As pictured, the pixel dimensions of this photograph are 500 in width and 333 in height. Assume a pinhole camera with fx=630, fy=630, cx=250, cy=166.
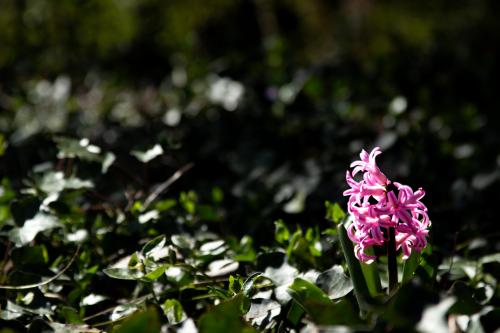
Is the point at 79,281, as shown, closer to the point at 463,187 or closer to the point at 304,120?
the point at 463,187

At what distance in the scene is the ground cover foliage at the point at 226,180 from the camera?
53.4 inches

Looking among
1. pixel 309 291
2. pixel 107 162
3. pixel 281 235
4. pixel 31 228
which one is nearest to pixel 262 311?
pixel 309 291

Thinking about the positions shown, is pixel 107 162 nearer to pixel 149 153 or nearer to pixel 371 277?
pixel 149 153

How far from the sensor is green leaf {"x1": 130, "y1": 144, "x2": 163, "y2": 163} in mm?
1834

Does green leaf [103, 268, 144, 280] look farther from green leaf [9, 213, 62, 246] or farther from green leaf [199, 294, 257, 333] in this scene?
green leaf [199, 294, 257, 333]

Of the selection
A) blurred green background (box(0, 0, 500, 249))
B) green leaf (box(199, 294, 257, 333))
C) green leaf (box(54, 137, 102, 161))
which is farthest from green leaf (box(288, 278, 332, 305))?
green leaf (box(54, 137, 102, 161))

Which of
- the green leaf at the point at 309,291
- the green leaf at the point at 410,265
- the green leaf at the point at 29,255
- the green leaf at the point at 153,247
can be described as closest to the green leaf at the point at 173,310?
the green leaf at the point at 153,247

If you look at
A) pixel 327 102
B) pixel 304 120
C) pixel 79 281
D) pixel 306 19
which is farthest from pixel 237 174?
pixel 306 19

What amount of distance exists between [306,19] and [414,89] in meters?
6.02

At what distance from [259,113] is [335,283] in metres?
1.89

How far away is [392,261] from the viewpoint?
1.28m

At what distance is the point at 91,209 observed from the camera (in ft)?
6.45

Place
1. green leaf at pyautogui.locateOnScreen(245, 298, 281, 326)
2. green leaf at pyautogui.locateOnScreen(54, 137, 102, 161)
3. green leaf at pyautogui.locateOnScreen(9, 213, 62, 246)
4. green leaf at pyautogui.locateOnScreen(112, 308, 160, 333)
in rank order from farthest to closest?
green leaf at pyautogui.locateOnScreen(54, 137, 102, 161), green leaf at pyautogui.locateOnScreen(9, 213, 62, 246), green leaf at pyautogui.locateOnScreen(245, 298, 281, 326), green leaf at pyautogui.locateOnScreen(112, 308, 160, 333)

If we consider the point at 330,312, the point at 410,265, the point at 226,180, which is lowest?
the point at 226,180
